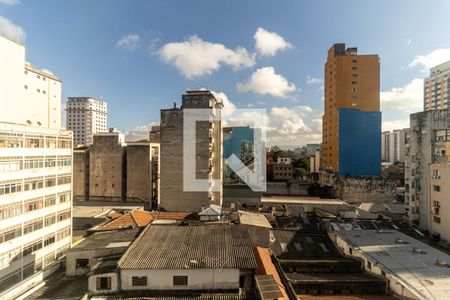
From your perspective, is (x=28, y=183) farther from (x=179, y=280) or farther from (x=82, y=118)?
(x=82, y=118)

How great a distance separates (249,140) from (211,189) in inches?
1383

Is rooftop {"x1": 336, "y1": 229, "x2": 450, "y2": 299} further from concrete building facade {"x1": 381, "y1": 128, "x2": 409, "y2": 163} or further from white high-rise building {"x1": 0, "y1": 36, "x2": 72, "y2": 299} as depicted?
concrete building facade {"x1": 381, "y1": 128, "x2": 409, "y2": 163}

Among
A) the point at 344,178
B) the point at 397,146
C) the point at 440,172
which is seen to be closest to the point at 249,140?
the point at 344,178

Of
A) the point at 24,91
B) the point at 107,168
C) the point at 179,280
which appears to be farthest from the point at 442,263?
the point at 107,168

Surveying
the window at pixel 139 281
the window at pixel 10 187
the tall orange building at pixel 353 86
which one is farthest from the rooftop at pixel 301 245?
the tall orange building at pixel 353 86

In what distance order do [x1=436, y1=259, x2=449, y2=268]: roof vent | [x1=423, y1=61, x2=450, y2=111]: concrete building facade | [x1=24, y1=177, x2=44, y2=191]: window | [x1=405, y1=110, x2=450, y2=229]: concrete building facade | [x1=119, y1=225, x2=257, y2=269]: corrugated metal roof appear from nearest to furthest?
A: [x1=119, y1=225, x2=257, y2=269]: corrugated metal roof, [x1=436, y1=259, x2=449, y2=268]: roof vent, [x1=24, y1=177, x2=44, y2=191]: window, [x1=405, y1=110, x2=450, y2=229]: concrete building facade, [x1=423, y1=61, x2=450, y2=111]: concrete building facade

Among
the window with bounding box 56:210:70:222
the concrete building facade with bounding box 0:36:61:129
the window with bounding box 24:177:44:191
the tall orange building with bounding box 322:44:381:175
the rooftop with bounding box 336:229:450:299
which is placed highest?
the tall orange building with bounding box 322:44:381:175

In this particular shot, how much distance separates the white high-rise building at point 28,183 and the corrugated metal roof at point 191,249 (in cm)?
654

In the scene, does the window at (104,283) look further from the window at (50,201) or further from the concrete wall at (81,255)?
the window at (50,201)

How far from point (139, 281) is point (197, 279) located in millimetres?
2522

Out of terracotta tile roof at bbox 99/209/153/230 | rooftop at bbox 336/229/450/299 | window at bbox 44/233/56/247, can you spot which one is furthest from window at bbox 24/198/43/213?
rooftop at bbox 336/229/450/299

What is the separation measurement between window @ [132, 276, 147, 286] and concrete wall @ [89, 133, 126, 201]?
29.2m

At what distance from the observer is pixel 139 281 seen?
41.5 feet

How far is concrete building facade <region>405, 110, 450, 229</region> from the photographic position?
26.8 metres
